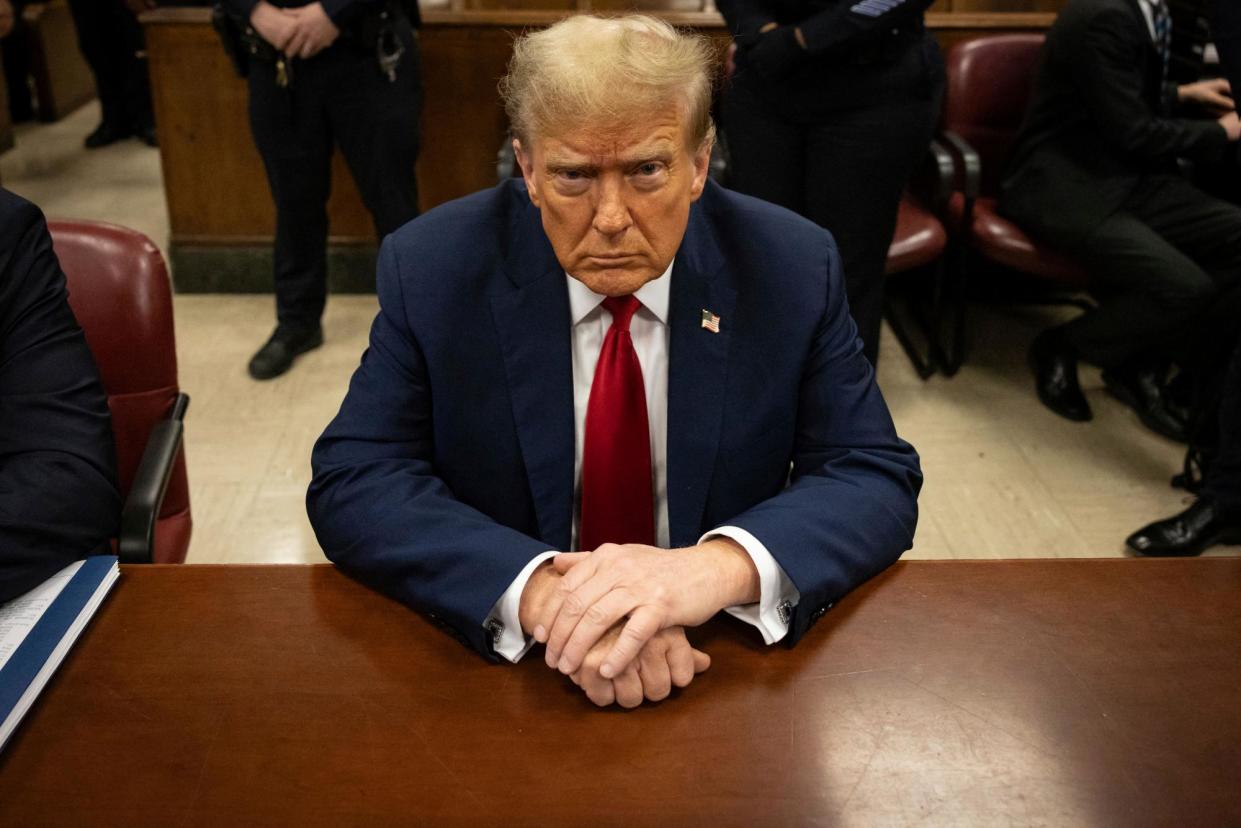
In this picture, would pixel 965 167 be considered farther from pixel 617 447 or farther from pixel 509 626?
pixel 509 626

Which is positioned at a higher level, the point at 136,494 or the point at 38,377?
the point at 38,377

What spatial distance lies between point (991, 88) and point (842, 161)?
3.26 feet

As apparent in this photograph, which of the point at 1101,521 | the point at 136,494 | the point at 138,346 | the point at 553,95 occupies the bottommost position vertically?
the point at 1101,521

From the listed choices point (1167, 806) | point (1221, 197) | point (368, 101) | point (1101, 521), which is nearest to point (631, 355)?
point (1167, 806)

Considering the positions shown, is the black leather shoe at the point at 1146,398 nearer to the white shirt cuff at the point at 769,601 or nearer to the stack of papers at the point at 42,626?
the white shirt cuff at the point at 769,601

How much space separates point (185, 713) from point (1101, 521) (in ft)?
8.42

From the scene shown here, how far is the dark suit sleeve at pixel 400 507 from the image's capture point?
127 cm

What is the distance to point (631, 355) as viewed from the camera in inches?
60.0

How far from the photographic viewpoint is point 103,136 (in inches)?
249

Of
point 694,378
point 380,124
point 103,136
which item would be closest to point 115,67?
point 103,136

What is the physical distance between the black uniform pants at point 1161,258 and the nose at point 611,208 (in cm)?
238

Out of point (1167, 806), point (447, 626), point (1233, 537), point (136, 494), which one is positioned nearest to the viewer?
point (1167, 806)

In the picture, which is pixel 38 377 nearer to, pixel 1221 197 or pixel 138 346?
pixel 138 346

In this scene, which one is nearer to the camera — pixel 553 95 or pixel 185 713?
pixel 185 713
